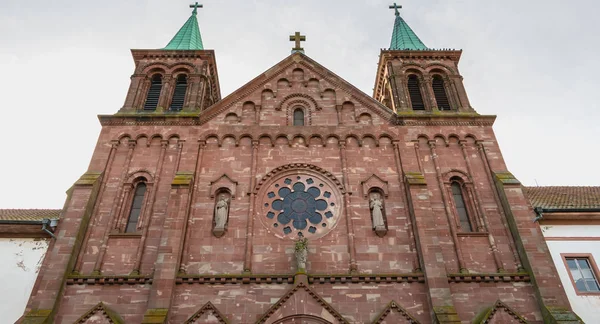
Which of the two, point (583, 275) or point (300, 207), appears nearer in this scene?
point (583, 275)

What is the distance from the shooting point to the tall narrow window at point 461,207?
1856 cm

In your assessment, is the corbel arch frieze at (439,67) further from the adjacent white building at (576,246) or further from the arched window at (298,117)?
the adjacent white building at (576,246)

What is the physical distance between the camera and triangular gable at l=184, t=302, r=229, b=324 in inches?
606

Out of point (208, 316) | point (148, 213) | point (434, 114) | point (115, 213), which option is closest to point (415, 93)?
point (434, 114)

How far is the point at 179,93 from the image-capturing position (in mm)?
24234

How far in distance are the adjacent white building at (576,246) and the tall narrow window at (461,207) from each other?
2.57 meters

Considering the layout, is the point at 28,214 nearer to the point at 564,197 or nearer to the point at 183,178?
the point at 183,178

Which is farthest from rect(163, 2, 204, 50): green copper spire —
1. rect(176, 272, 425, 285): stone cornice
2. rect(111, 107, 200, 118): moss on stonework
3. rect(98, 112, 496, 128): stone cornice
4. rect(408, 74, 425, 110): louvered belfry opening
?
rect(176, 272, 425, 285): stone cornice

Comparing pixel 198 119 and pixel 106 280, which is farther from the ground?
pixel 198 119

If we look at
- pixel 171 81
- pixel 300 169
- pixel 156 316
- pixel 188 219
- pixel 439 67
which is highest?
pixel 439 67

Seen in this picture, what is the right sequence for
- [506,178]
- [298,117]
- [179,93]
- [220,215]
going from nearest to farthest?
[220,215] → [506,178] → [298,117] → [179,93]

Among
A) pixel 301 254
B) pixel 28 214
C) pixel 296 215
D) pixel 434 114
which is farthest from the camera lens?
pixel 434 114

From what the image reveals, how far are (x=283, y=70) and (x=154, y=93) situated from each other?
21.6ft

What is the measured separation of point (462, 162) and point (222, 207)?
10.2 metres
